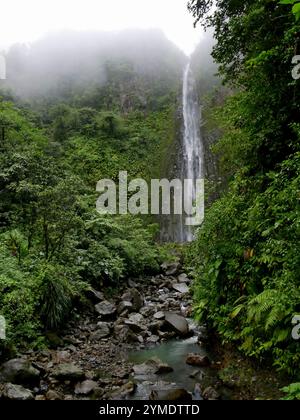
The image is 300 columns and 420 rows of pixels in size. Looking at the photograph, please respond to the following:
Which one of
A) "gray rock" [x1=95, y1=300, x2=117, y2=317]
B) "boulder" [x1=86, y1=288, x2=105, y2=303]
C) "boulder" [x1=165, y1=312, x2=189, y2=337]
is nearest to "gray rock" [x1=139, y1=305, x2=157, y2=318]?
"gray rock" [x1=95, y1=300, x2=117, y2=317]

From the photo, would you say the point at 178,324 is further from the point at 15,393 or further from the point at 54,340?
the point at 15,393

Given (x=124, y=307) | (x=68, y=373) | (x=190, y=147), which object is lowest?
(x=68, y=373)

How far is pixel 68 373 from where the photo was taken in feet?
23.6

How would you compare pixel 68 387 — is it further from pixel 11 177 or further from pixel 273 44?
pixel 11 177

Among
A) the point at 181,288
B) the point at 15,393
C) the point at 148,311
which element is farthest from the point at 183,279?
the point at 15,393


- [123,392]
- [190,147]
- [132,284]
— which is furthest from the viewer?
[190,147]

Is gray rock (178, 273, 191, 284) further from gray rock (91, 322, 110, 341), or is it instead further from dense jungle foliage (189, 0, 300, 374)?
dense jungle foliage (189, 0, 300, 374)

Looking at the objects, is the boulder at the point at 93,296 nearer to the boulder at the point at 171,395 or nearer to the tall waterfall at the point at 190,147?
the boulder at the point at 171,395

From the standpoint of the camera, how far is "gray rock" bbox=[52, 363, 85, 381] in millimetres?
7152

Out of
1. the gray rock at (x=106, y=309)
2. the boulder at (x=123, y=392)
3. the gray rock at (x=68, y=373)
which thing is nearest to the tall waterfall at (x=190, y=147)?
the gray rock at (x=106, y=309)


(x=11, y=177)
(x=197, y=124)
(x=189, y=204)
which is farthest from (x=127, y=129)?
(x=11, y=177)

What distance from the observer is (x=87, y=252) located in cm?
1395

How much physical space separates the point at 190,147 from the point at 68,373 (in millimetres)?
26194

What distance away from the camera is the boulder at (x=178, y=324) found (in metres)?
9.97
